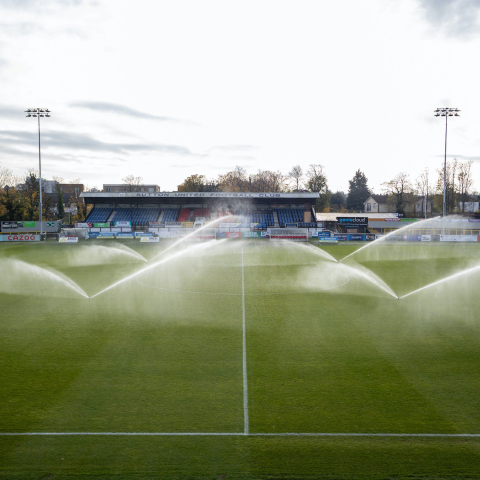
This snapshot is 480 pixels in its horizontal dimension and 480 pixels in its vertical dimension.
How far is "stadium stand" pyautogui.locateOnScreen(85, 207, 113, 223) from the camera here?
71.9 metres

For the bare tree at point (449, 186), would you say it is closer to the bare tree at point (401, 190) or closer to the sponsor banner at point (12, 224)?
the bare tree at point (401, 190)

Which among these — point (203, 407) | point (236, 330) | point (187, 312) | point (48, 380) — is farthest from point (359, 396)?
point (187, 312)

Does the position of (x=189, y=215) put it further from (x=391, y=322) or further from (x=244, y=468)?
(x=244, y=468)

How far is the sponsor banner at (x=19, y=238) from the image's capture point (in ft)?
178

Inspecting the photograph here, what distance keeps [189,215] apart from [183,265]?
42.3 metres

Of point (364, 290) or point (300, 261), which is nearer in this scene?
point (364, 290)

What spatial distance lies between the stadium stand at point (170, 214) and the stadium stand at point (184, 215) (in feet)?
2.52

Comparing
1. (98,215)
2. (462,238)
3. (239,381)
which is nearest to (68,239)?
(98,215)

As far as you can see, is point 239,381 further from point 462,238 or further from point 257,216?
point 257,216

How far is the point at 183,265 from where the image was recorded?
107 ft

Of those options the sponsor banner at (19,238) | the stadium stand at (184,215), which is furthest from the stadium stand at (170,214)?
the sponsor banner at (19,238)

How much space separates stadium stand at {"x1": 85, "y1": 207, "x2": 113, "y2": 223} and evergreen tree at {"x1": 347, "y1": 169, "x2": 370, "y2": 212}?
82.8 meters

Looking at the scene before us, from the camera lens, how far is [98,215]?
2884 inches

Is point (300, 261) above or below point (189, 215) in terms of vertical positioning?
below
